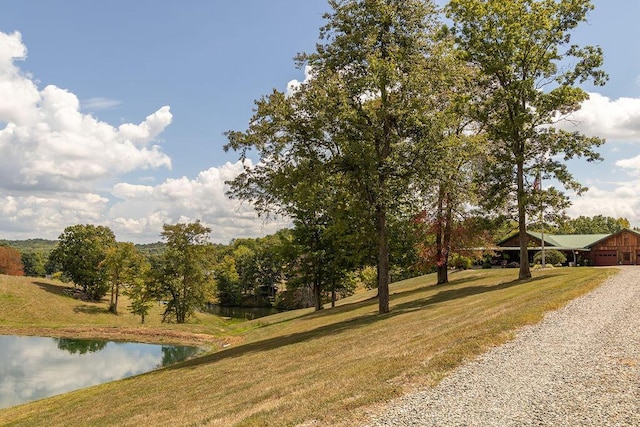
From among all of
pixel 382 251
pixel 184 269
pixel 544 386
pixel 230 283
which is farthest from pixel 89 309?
pixel 544 386

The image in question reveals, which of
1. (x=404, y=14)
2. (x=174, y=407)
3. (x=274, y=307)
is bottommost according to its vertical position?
(x=274, y=307)

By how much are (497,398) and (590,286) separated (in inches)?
584

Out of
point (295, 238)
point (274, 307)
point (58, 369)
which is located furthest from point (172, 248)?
point (274, 307)

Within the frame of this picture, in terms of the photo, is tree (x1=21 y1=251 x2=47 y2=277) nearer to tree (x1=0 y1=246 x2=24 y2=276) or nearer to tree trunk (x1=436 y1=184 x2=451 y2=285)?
tree (x1=0 y1=246 x2=24 y2=276)

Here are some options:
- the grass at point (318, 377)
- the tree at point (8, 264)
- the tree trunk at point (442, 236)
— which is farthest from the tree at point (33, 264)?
the grass at point (318, 377)

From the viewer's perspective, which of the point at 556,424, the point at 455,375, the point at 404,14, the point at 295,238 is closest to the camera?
the point at 556,424

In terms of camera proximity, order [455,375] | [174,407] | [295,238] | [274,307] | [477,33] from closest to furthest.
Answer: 1. [455,375]
2. [174,407]
3. [477,33]
4. [295,238]
5. [274,307]

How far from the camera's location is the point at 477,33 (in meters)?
29.5

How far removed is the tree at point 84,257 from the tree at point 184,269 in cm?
2435

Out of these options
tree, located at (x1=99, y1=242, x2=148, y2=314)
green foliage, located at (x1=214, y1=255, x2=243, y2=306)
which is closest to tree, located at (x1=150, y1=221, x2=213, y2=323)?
tree, located at (x1=99, y1=242, x2=148, y2=314)

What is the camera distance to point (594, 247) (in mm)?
55281

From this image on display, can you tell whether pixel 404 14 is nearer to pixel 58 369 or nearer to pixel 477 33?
pixel 477 33

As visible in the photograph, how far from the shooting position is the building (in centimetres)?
5222

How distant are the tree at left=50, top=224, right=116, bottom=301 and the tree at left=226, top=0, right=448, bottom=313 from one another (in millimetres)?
57660
